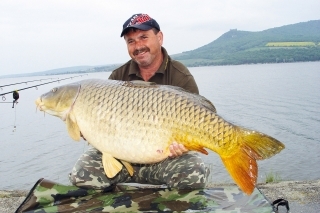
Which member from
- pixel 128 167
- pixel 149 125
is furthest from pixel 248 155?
pixel 128 167

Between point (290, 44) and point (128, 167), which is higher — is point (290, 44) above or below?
above

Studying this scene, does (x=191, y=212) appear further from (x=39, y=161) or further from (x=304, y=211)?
(x=39, y=161)

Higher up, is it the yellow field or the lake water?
the yellow field

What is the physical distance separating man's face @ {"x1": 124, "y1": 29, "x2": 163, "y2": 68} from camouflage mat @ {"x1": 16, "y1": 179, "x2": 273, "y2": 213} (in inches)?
37.5

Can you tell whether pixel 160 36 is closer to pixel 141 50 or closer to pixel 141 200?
pixel 141 50

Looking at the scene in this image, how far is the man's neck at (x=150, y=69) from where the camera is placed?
9.29 ft

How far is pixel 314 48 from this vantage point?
65.6 metres

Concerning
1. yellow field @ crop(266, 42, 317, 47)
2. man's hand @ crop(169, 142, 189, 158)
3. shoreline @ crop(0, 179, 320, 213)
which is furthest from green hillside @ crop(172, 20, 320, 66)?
man's hand @ crop(169, 142, 189, 158)

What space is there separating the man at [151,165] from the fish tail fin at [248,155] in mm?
324

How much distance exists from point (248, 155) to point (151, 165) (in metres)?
0.84

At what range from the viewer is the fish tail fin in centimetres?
191

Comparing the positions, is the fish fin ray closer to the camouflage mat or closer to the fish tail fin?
the fish tail fin

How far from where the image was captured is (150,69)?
286 centimetres

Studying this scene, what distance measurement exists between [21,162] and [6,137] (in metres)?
3.08
